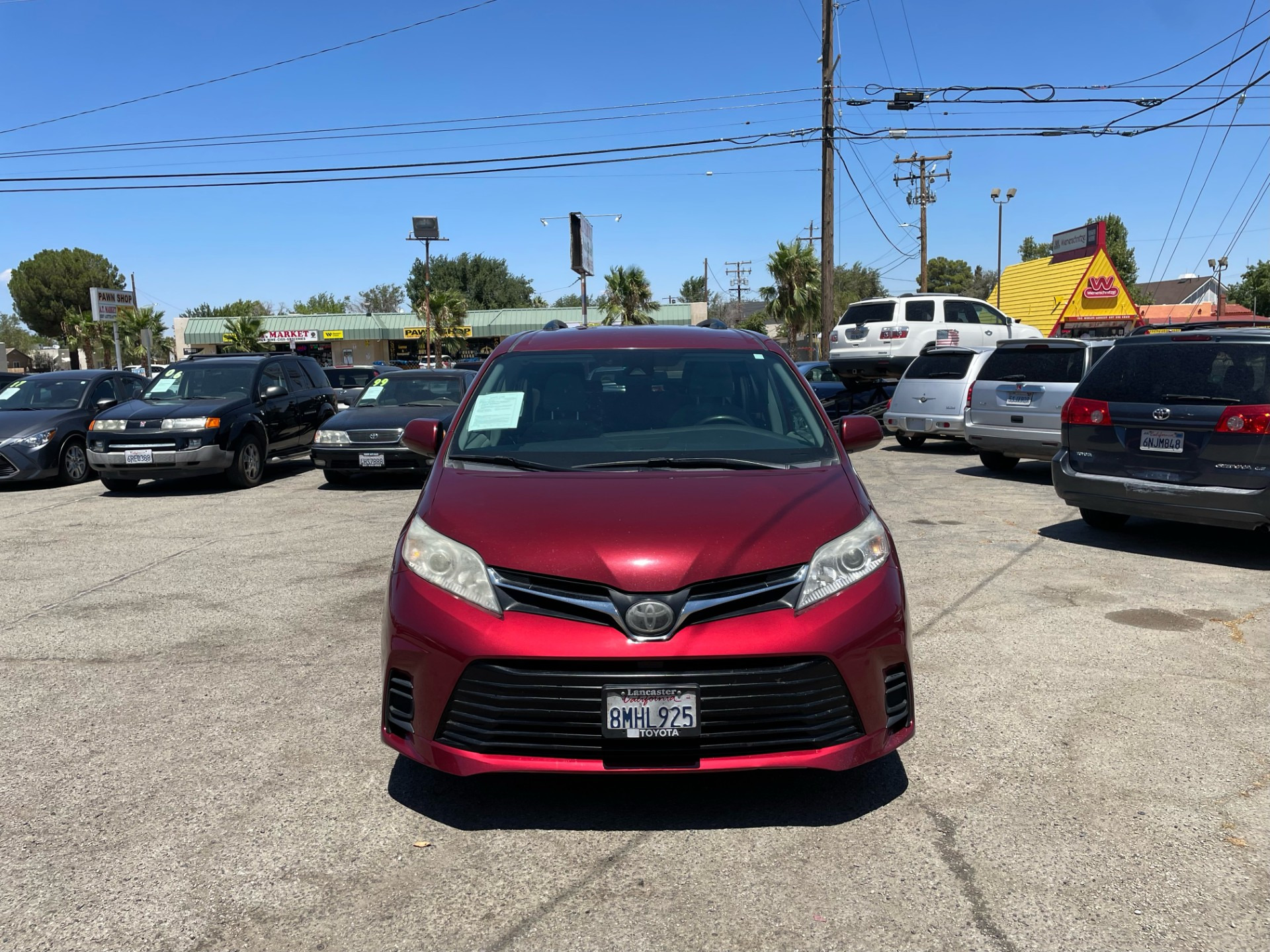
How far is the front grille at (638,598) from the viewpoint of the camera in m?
3.01

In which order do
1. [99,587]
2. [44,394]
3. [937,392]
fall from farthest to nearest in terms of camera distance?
[937,392]
[44,394]
[99,587]

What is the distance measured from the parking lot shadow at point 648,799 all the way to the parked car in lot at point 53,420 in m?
11.3

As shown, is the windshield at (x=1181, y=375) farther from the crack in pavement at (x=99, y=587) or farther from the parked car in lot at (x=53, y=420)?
the parked car in lot at (x=53, y=420)

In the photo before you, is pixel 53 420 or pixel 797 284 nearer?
pixel 53 420

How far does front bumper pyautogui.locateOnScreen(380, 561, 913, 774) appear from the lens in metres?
2.96

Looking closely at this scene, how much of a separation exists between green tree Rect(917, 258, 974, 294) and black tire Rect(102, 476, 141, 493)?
105m

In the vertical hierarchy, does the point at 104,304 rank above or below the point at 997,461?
above

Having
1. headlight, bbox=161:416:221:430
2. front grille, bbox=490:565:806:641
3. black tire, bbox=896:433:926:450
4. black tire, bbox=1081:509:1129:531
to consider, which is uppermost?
front grille, bbox=490:565:806:641

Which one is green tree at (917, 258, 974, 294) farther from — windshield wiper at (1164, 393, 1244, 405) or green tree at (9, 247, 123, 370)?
windshield wiper at (1164, 393, 1244, 405)

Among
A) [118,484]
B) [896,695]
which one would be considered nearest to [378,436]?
[118,484]

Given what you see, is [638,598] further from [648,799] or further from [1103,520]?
[1103,520]

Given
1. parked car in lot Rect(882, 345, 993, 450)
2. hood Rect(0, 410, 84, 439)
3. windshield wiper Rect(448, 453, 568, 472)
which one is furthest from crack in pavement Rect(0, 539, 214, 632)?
parked car in lot Rect(882, 345, 993, 450)

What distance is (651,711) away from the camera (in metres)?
2.97

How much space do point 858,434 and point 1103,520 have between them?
5100 mm
